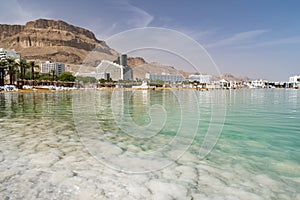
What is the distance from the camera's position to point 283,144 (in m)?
6.87

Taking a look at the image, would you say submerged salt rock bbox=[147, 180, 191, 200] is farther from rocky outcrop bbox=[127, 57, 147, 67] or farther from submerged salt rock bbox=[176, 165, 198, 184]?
rocky outcrop bbox=[127, 57, 147, 67]

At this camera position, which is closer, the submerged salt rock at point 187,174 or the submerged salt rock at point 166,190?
the submerged salt rock at point 166,190

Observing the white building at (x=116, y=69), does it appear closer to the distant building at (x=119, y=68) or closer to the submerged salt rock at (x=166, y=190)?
the distant building at (x=119, y=68)

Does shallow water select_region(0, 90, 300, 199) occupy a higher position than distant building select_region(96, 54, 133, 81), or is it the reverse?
distant building select_region(96, 54, 133, 81)

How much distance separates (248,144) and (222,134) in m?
1.49

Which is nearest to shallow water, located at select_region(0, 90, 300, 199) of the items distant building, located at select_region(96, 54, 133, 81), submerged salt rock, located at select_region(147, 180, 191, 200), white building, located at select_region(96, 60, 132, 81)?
submerged salt rock, located at select_region(147, 180, 191, 200)

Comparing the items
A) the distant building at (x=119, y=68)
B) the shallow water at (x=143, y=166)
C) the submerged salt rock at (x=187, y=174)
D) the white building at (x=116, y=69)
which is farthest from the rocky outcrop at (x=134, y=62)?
the submerged salt rock at (x=187, y=174)

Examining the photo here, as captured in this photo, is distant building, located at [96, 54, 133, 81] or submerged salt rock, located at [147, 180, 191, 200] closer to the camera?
submerged salt rock, located at [147, 180, 191, 200]

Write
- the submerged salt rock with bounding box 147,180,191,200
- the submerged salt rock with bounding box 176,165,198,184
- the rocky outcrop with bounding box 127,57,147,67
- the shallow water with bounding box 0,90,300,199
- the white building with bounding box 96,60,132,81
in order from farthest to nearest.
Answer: the white building with bounding box 96,60,132,81
the rocky outcrop with bounding box 127,57,147,67
the submerged salt rock with bounding box 176,165,198,184
the shallow water with bounding box 0,90,300,199
the submerged salt rock with bounding box 147,180,191,200

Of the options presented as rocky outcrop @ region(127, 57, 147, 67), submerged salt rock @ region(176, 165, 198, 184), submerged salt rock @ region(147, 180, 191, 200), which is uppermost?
rocky outcrop @ region(127, 57, 147, 67)

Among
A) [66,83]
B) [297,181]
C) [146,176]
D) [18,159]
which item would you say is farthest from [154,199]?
[66,83]

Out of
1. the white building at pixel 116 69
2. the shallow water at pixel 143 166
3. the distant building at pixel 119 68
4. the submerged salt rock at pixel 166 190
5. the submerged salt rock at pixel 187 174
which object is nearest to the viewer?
the submerged salt rock at pixel 166 190

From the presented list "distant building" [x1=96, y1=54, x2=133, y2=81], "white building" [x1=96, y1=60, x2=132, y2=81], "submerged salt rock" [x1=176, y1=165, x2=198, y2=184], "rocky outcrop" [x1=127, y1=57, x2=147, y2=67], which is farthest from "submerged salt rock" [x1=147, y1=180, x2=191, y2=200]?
"white building" [x1=96, y1=60, x2=132, y2=81]

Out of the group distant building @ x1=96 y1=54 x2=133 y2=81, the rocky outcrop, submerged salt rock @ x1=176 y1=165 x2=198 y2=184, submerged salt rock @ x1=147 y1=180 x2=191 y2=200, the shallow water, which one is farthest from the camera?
distant building @ x1=96 y1=54 x2=133 y2=81
